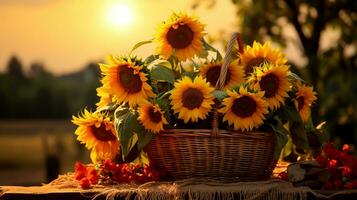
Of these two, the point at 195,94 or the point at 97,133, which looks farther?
the point at 97,133

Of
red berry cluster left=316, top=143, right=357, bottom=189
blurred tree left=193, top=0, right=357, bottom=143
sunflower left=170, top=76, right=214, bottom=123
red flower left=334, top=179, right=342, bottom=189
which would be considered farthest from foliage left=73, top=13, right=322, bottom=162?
blurred tree left=193, top=0, right=357, bottom=143

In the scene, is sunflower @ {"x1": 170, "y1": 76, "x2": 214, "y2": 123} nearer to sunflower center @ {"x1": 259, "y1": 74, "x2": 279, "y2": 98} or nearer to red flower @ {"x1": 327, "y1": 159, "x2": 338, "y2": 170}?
sunflower center @ {"x1": 259, "y1": 74, "x2": 279, "y2": 98}

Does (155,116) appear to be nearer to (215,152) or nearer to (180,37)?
(215,152)

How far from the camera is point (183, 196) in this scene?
2.53 meters

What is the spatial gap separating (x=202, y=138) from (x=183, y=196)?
0.22 metres

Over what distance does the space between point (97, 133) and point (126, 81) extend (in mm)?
254

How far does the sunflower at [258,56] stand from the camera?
288 cm

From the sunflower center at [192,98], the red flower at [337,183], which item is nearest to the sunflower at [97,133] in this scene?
the sunflower center at [192,98]

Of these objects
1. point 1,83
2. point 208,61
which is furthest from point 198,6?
point 1,83

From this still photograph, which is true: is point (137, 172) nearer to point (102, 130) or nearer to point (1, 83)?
point (102, 130)

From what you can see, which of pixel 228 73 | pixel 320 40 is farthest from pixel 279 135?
pixel 320 40

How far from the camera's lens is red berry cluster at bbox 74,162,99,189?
2.69 metres

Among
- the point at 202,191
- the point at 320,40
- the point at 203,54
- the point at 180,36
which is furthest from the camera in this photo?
the point at 320,40

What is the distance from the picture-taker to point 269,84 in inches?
107
